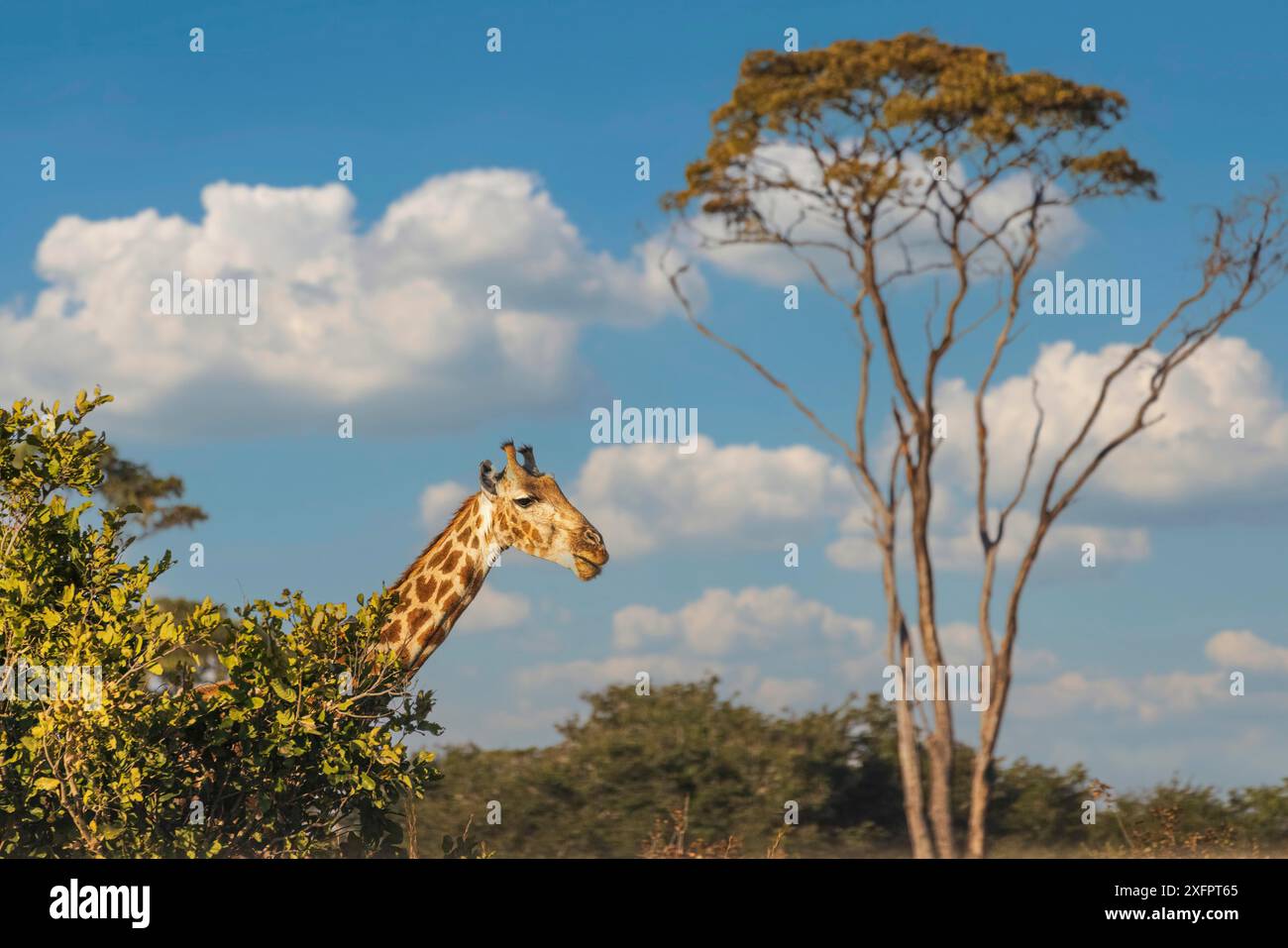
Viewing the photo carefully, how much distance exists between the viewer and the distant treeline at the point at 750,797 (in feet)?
70.7

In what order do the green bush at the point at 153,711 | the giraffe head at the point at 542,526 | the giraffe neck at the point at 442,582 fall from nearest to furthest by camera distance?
the green bush at the point at 153,711, the giraffe neck at the point at 442,582, the giraffe head at the point at 542,526

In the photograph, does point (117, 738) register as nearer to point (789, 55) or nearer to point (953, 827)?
point (953, 827)

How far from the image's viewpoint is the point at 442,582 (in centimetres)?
1339

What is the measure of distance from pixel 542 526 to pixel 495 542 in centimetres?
51

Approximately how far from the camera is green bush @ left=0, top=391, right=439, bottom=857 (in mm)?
10109

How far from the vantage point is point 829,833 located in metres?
22.4

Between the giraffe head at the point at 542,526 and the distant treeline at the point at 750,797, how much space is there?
867 cm

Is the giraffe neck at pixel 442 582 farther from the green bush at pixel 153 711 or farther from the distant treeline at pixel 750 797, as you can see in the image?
the distant treeline at pixel 750 797

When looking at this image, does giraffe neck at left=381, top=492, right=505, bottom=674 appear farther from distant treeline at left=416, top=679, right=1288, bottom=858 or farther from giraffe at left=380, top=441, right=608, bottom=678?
distant treeline at left=416, top=679, right=1288, bottom=858

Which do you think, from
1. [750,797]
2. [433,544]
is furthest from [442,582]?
[750,797]

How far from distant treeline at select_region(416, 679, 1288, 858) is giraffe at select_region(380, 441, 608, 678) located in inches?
344

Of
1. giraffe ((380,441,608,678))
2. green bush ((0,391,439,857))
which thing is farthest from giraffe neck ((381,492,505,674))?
green bush ((0,391,439,857))

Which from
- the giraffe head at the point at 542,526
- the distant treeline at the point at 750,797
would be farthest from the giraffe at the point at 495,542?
the distant treeline at the point at 750,797
